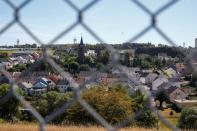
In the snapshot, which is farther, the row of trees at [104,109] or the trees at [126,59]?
the row of trees at [104,109]

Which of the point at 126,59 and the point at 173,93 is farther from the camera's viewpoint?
the point at 173,93

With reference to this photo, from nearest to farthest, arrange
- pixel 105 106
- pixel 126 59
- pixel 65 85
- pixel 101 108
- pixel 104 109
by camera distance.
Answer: pixel 126 59 < pixel 65 85 < pixel 101 108 < pixel 104 109 < pixel 105 106

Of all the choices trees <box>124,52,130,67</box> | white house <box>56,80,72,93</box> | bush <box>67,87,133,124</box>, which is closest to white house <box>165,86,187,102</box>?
trees <box>124,52,130,67</box>

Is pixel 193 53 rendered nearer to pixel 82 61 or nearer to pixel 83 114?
pixel 82 61

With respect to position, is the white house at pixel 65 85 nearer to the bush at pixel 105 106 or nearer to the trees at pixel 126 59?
the trees at pixel 126 59

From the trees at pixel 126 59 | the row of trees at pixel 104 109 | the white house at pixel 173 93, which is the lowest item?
the row of trees at pixel 104 109

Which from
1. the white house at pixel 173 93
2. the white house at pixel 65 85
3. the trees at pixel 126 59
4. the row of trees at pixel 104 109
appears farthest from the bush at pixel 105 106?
the trees at pixel 126 59

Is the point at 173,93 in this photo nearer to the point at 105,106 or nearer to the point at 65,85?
the point at 65,85

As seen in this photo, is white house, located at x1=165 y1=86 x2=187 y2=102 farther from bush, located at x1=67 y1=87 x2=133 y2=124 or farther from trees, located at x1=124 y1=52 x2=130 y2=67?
bush, located at x1=67 y1=87 x2=133 y2=124

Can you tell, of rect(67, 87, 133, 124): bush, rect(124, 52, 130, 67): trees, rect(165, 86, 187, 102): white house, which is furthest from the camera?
rect(67, 87, 133, 124): bush

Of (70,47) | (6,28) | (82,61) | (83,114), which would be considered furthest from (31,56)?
(83,114)

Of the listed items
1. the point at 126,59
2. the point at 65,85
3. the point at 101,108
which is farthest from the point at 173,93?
the point at 101,108

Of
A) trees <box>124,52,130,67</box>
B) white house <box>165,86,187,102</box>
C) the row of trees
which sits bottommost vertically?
the row of trees

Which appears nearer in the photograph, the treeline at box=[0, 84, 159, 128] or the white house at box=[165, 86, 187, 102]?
the white house at box=[165, 86, 187, 102]
